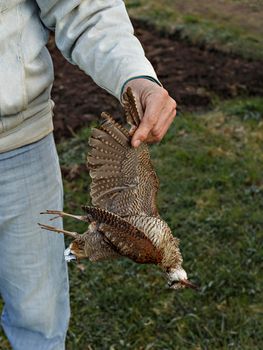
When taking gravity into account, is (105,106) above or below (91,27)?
below

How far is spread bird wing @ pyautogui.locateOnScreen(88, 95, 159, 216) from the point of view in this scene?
1.98 meters

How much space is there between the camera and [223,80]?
19.8 feet

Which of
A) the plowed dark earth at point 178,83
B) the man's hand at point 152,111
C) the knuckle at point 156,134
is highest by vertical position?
the man's hand at point 152,111

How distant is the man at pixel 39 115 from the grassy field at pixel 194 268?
94cm

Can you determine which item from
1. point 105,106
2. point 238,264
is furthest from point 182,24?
point 238,264

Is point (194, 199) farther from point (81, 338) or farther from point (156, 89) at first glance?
point (156, 89)

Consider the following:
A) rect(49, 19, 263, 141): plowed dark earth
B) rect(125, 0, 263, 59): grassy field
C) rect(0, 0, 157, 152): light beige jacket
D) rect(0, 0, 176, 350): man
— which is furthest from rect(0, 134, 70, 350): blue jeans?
rect(125, 0, 263, 59): grassy field

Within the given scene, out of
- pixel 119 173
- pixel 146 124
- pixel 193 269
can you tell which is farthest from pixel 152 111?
pixel 193 269

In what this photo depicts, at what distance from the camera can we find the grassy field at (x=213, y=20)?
6.63 meters

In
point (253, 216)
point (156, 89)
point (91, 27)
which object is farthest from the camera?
point (253, 216)

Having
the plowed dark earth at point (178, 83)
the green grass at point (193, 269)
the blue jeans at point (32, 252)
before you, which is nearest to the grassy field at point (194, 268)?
the green grass at point (193, 269)

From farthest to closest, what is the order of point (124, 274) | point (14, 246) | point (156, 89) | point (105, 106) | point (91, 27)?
point (105, 106) → point (124, 274) → point (14, 246) → point (91, 27) → point (156, 89)

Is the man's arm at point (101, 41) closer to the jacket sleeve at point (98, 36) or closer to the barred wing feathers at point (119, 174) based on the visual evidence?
the jacket sleeve at point (98, 36)

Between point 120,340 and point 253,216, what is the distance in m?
1.26
